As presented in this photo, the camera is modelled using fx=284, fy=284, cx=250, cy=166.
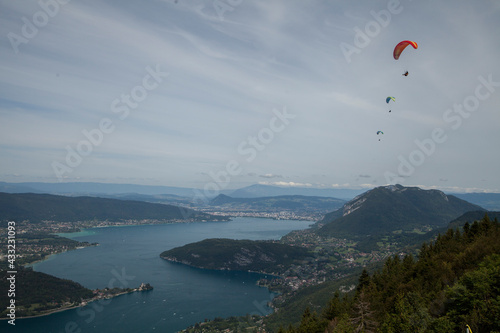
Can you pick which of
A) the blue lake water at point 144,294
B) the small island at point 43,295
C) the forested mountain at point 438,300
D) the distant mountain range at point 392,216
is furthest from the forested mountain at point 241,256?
the forested mountain at point 438,300

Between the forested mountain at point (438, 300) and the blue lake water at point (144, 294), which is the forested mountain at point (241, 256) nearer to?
the blue lake water at point (144, 294)

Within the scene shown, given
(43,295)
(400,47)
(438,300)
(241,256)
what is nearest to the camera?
(438,300)

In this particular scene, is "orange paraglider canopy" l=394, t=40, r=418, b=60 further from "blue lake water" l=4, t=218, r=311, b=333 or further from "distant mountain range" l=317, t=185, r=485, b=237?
"distant mountain range" l=317, t=185, r=485, b=237

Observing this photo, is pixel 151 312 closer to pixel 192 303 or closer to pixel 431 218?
pixel 192 303

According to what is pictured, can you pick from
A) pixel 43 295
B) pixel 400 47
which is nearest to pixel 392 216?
pixel 400 47

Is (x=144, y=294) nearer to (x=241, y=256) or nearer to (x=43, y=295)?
(x=43, y=295)

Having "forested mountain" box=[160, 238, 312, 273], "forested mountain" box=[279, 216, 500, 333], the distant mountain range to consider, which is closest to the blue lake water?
"forested mountain" box=[160, 238, 312, 273]
